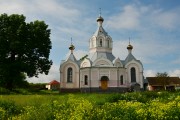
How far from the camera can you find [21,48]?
4216 cm

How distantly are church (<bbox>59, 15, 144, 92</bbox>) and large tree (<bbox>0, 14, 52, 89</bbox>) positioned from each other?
16.1 ft

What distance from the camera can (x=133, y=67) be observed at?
162 feet

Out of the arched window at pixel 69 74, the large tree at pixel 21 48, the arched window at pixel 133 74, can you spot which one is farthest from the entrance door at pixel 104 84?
the large tree at pixel 21 48

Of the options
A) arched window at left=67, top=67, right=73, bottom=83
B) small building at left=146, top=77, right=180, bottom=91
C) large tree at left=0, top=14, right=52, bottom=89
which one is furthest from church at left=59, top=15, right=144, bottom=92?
small building at left=146, top=77, right=180, bottom=91

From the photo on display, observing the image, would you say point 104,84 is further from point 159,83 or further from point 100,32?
point 159,83

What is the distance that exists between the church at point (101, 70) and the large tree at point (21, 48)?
16.1 ft

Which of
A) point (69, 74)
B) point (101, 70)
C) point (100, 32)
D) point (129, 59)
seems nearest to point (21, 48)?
point (69, 74)

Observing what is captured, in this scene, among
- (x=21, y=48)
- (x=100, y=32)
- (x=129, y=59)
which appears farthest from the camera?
(x=100, y=32)

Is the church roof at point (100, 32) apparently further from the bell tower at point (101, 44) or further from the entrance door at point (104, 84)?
the entrance door at point (104, 84)

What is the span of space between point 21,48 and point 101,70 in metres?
12.1

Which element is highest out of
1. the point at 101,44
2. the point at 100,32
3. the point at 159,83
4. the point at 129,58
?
the point at 100,32

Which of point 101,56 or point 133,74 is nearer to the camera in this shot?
point 101,56

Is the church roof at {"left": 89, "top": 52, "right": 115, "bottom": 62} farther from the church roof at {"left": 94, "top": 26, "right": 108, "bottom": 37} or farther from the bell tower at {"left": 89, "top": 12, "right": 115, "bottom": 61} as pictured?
the church roof at {"left": 94, "top": 26, "right": 108, "bottom": 37}

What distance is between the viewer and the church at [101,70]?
4631 centimetres
